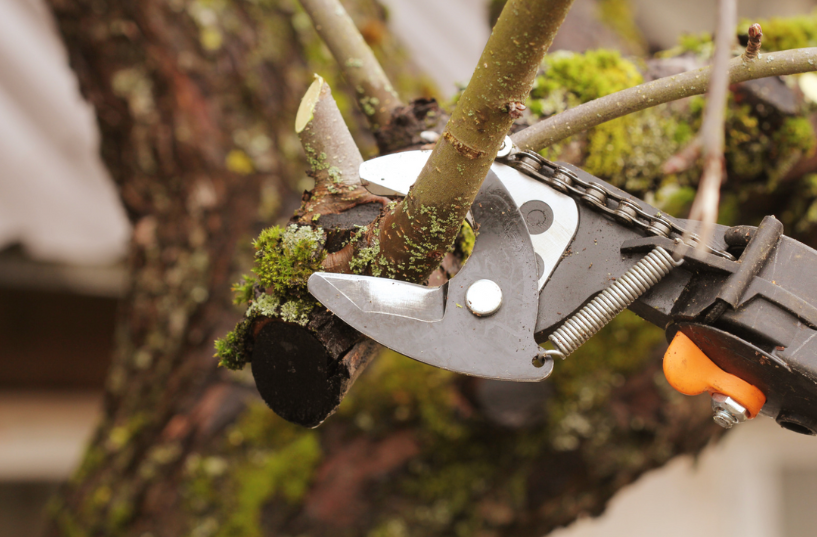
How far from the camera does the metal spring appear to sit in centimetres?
56

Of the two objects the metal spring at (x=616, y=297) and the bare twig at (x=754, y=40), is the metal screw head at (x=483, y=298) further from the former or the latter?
the bare twig at (x=754, y=40)

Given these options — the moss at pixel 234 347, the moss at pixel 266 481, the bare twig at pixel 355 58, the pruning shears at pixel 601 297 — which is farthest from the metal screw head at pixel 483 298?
the moss at pixel 266 481

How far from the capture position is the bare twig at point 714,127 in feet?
0.91

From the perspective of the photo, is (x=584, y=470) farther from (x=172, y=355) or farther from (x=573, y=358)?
(x=172, y=355)

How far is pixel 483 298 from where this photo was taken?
564 mm

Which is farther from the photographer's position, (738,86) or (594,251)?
(738,86)

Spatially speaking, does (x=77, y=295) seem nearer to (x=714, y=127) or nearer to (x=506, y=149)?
(x=506, y=149)

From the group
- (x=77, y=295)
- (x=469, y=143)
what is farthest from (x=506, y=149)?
(x=77, y=295)

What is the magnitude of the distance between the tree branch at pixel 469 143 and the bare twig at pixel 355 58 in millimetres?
317

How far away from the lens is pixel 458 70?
2.35 meters

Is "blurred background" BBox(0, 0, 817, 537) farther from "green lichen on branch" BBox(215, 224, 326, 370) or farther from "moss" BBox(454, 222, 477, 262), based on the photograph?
"green lichen on branch" BBox(215, 224, 326, 370)

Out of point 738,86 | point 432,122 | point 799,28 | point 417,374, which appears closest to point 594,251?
point 432,122

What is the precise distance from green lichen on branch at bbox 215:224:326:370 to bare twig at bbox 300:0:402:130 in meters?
0.31

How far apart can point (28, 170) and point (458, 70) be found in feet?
A: 5.58
